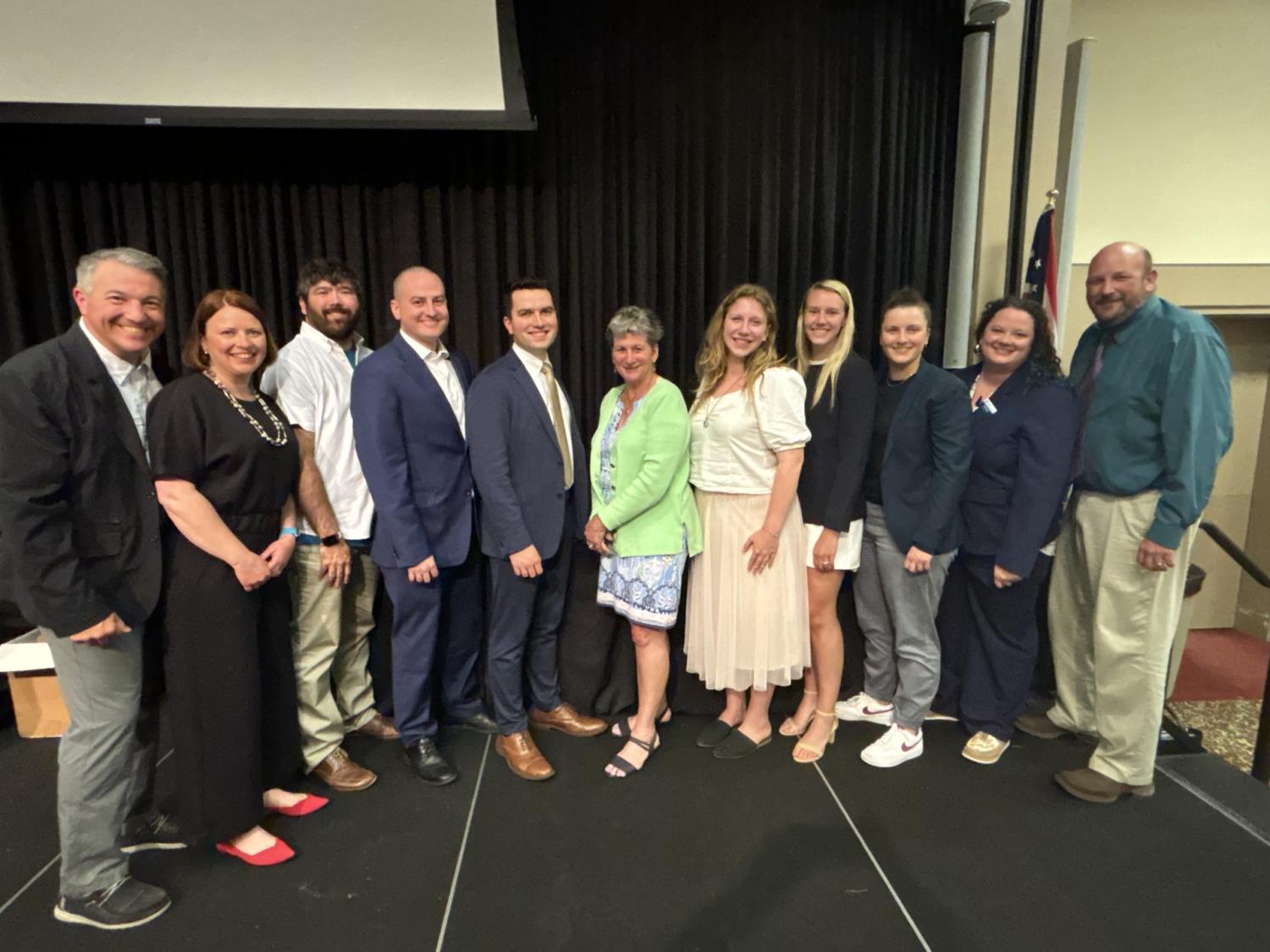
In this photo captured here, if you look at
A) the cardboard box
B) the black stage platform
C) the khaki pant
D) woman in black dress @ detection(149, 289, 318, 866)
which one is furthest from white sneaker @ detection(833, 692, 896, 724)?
the cardboard box

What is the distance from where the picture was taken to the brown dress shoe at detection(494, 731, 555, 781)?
2197 mm

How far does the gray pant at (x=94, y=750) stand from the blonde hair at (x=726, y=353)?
5.74ft

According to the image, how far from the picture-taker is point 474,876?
179cm

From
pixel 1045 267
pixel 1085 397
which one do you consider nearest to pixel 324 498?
pixel 1085 397

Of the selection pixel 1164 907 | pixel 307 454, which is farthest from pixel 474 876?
pixel 1164 907

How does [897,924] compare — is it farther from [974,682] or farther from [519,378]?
[519,378]

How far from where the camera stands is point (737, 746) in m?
2.35

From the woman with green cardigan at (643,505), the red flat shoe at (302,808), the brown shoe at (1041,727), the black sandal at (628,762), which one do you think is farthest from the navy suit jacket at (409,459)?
the brown shoe at (1041,727)

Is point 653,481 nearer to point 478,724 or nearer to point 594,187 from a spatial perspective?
point 478,724

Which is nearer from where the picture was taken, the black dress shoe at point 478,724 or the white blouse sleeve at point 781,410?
the white blouse sleeve at point 781,410

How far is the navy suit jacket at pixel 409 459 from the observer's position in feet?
6.45

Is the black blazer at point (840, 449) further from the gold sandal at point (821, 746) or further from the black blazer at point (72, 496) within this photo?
the black blazer at point (72, 496)

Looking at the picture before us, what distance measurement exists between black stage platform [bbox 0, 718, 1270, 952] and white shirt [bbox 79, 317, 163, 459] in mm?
1217

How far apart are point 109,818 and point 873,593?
234cm
